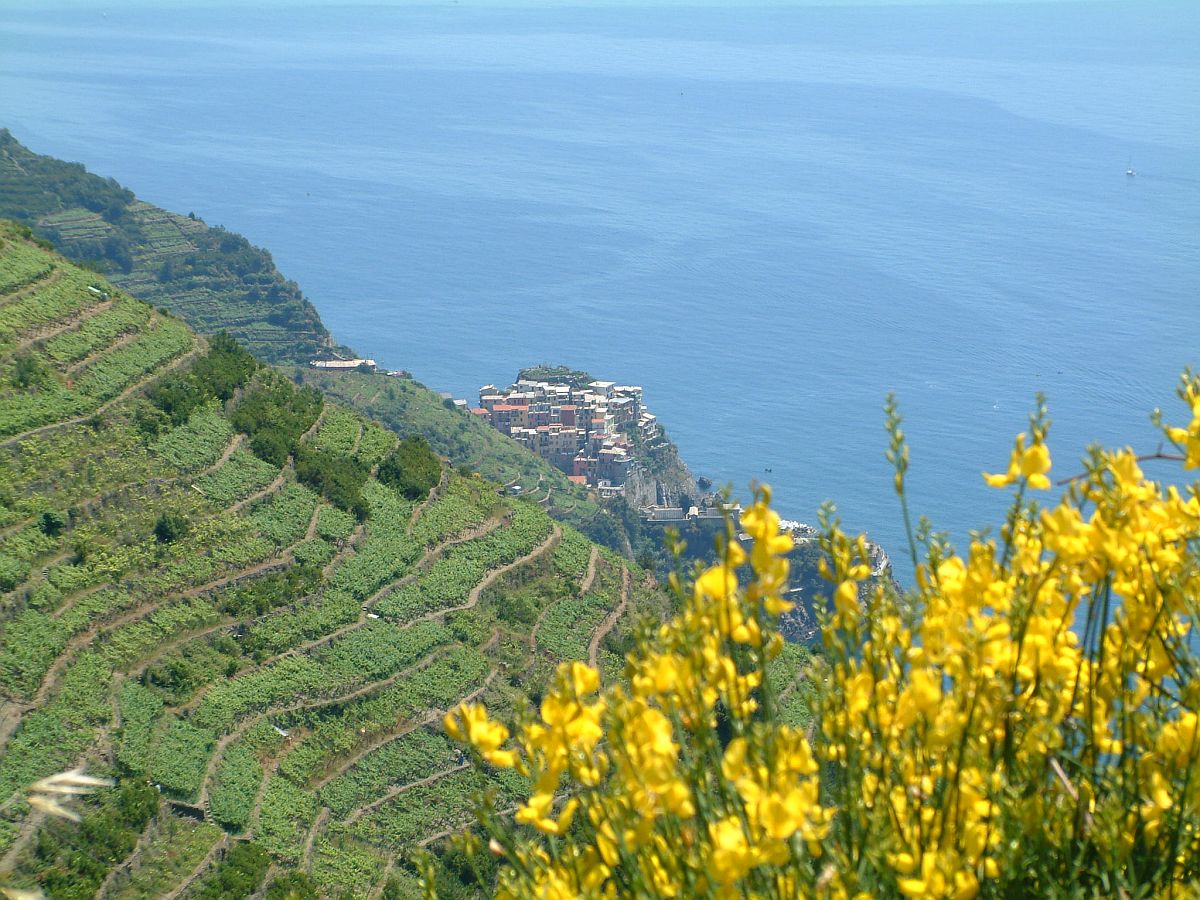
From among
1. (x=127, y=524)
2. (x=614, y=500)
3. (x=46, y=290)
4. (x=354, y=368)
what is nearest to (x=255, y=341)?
(x=354, y=368)

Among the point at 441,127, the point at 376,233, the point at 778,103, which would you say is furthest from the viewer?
the point at 778,103

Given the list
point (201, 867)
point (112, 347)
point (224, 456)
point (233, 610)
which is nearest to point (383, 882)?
point (201, 867)

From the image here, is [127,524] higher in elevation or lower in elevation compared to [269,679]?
higher

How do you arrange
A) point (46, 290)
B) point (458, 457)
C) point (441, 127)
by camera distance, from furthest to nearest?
1. point (441, 127)
2. point (458, 457)
3. point (46, 290)

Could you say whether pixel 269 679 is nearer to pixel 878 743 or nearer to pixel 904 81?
pixel 878 743

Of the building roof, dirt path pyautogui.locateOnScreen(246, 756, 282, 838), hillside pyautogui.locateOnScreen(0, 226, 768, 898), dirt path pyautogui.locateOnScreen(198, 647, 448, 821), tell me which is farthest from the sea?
dirt path pyautogui.locateOnScreen(246, 756, 282, 838)

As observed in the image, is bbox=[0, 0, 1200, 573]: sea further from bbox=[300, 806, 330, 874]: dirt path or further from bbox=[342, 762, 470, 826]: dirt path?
bbox=[300, 806, 330, 874]: dirt path

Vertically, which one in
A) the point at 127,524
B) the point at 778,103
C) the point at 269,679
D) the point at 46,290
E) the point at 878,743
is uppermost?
the point at 778,103

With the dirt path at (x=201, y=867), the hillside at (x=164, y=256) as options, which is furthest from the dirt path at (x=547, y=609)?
the hillside at (x=164, y=256)
